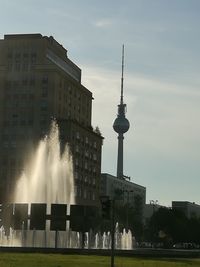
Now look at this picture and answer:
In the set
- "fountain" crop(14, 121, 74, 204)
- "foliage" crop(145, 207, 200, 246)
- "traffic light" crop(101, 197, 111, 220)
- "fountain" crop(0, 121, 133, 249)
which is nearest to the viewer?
"traffic light" crop(101, 197, 111, 220)

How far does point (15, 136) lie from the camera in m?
151

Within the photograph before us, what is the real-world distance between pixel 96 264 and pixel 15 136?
116 m

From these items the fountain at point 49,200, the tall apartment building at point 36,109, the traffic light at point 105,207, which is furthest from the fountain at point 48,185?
the traffic light at point 105,207

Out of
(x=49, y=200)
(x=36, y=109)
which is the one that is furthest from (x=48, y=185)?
(x=36, y=109)

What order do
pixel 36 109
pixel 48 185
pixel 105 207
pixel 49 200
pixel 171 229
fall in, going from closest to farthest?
1. pixel 105 207
2. pixel 49 200
3. pixel 48 185
4. pixel 171 229
5. pixel 36 109

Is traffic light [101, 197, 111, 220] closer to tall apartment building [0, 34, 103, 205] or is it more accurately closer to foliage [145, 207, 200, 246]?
foliage [145, 207, 200, 246]

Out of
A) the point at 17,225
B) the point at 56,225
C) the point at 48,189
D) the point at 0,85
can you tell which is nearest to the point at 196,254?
the point at 56,225

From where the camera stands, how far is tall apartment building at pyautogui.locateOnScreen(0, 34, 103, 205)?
488 ft

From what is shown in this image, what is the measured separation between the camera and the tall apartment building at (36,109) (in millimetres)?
148750

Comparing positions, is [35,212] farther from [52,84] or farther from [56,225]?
[52,84]

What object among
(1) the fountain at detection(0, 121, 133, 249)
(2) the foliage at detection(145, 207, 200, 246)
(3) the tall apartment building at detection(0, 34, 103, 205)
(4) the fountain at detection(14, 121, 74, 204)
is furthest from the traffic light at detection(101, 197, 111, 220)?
(3) the tall apartment building at detection(0, 34, 103, 205)

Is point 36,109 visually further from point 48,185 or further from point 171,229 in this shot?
point 48,185

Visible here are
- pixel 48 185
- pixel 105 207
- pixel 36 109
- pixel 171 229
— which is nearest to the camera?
pixel 105 207

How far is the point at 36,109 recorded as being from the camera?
154 m
